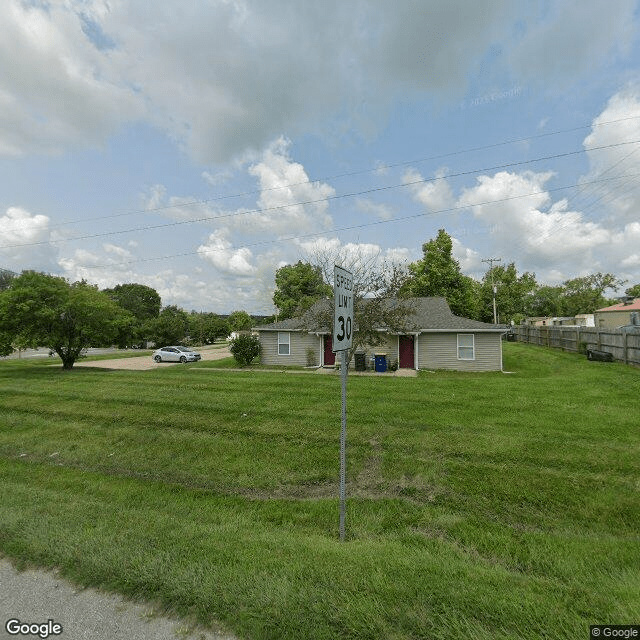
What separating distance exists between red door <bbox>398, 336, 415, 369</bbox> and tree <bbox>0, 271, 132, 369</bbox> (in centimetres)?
1441

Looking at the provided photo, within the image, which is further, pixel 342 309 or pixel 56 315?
pixel 56 315

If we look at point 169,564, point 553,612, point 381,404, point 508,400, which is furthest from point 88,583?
point 508,400

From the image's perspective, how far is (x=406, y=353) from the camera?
18.5 metres

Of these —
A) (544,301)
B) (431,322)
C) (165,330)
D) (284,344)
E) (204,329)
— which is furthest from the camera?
(544,301)

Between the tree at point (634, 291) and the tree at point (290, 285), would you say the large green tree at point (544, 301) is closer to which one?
the tree at point (634, 291)

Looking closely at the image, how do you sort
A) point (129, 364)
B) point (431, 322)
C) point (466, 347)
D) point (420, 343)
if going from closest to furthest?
point (466, 347), point (420, 343), point (431, 322), point (129, 364)

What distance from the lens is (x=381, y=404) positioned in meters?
8.49

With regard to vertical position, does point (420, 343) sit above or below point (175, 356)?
above

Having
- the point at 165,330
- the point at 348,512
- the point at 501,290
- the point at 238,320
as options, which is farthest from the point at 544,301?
the point at 348,512

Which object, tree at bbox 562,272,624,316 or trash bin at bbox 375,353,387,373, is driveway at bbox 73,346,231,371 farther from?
tree at bbox 562,272,624,316

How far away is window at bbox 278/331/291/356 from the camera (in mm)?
20094

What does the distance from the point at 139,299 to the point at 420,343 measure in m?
60.4

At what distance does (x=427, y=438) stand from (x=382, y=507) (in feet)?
7.92

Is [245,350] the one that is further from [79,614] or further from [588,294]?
[588,294]
